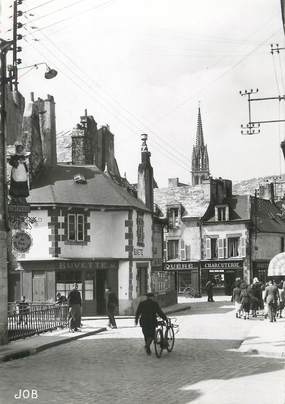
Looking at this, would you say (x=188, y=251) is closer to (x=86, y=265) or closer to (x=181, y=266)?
(x=181, y=266)

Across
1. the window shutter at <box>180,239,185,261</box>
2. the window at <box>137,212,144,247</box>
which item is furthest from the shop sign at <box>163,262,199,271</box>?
the window at <box>137,212,144,247</box>

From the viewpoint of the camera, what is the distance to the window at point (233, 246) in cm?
5566

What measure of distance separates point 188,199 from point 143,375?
4725 cm

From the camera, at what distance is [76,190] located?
33.1 metres

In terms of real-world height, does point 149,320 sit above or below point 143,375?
above

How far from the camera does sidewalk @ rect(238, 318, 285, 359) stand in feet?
51.4

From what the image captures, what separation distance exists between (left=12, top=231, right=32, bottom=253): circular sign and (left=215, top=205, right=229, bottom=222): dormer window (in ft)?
91.9

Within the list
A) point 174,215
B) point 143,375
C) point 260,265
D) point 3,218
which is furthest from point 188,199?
point 143,375

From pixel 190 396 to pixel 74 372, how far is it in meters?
3.47

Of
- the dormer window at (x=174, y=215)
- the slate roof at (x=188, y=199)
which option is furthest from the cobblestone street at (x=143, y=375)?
the dormer window at (x=174, y=215)

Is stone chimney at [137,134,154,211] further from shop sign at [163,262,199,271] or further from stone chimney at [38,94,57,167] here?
shop sign at [163,262,199,271]

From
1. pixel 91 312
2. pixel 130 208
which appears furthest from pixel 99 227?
pixel 91 312

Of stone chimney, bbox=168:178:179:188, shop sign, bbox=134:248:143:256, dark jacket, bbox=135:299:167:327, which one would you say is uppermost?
stone chimney, bbox=168:178:179:188

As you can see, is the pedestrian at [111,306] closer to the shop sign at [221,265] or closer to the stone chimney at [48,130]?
the stone chimney at [48,130]
